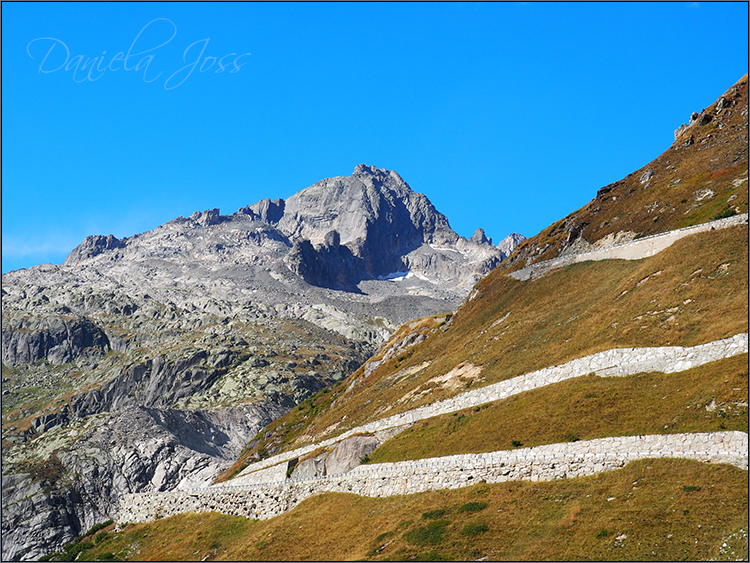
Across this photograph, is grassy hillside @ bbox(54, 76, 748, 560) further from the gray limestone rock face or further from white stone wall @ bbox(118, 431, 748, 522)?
the gray limestone rock face

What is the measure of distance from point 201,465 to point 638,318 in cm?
12400

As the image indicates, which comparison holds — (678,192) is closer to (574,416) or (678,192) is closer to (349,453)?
(574,416)

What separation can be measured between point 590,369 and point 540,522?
66.1 ft

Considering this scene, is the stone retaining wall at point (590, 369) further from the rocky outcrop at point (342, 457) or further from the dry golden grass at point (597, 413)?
the rocky outcrop at point (342, 457)

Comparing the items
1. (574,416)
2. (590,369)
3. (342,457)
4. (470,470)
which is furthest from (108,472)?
(574,416)

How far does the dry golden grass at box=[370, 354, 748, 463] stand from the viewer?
117 feet

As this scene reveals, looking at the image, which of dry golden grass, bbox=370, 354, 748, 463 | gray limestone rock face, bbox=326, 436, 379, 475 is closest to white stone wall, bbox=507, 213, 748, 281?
dry golden grass, bbox=370, 354, 748, 463

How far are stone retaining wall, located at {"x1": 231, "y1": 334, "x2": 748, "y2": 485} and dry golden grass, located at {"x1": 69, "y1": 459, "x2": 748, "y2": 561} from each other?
11866 millimetres

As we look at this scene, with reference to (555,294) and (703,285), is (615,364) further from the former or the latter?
(555,294)

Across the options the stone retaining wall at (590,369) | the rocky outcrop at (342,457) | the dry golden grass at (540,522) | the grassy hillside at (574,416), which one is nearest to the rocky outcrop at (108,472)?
the grassy hillside at (574,416)

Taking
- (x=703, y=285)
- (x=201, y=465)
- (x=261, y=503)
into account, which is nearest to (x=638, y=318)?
(x=703, y=285)

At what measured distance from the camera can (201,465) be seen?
148 meters

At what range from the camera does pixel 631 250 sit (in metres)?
76.8

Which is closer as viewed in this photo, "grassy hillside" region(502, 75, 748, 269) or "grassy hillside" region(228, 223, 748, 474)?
"grassy hillside" region(228, 223, 748, 474)
